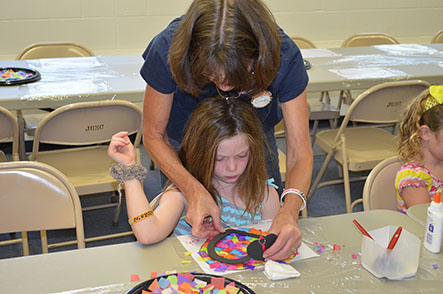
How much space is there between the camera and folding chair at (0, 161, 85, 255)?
1.67m

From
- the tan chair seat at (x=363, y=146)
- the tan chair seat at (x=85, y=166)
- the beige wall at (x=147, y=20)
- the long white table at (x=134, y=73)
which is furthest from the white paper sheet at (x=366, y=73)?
the beige wall at (x=147, y=20)

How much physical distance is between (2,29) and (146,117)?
283 centimetres

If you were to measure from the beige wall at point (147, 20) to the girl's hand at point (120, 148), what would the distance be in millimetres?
3000

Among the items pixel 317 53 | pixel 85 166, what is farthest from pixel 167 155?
pixel 317 53

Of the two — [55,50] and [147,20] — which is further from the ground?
[147,20]

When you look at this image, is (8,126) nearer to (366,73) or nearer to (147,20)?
(366,73)

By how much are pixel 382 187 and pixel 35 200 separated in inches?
43.7

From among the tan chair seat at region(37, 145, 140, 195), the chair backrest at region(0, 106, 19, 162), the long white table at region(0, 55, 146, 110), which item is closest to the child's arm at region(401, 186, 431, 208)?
the tan chair seat at region(37, 145, 140, 195)

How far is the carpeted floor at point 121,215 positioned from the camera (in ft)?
9.61

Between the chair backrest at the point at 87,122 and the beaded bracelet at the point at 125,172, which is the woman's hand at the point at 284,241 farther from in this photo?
the chair backrest at the point at 87,122

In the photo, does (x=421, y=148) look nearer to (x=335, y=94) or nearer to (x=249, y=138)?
(x=249, y=138)

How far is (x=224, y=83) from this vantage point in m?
1.44

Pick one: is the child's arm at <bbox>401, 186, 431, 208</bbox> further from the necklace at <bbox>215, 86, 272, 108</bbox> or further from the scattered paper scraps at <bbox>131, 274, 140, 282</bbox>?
the scattered paper scraps at <bbox>131, 274, 140, 282</bbox>

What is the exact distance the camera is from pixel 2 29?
4152 millimetres
